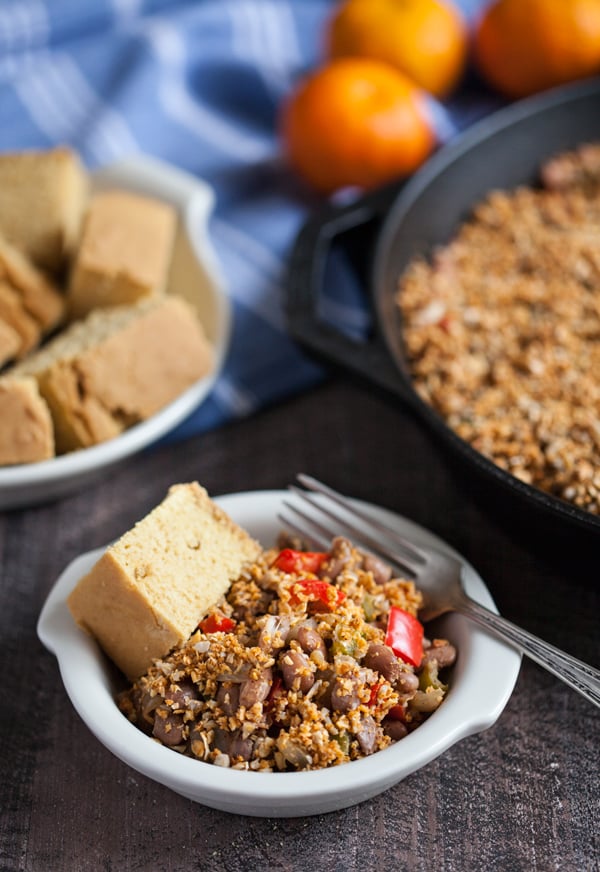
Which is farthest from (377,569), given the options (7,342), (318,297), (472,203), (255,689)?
(472,203)

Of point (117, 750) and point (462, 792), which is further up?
point (117, 750)

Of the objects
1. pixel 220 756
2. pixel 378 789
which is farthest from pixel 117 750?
pixel 378 789

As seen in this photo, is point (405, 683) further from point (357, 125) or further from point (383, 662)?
point (357, 125)

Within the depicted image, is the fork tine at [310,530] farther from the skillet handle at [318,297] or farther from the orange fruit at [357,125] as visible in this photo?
the orange fruit at [357,125]

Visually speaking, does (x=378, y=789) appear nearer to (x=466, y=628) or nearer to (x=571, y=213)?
(x=466, y=628)

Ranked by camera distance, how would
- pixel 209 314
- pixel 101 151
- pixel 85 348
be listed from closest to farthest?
pixel 85 348 → pixel 209 314 → pixel 101 151

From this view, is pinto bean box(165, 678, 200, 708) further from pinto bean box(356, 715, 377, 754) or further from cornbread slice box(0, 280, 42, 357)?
cornbread slice box(0, 280, 42, 357)
